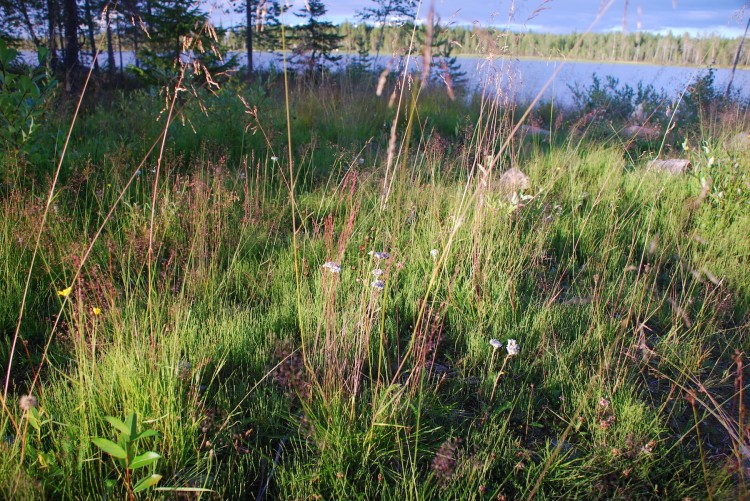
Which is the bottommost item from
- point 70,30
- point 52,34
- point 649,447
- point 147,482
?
point 649,447

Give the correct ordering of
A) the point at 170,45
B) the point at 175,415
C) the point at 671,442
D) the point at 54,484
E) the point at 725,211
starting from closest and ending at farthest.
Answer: the point at 54,484 < the point at 175,415 < the point at 671,442 < the point at 725,211 < the point at 170,45

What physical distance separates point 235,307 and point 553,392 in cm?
142

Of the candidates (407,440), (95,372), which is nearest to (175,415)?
(95,372)

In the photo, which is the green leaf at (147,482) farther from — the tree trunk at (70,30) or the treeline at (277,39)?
the tree trunk at (70,30)

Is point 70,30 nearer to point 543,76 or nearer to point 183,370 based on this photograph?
point 543,76

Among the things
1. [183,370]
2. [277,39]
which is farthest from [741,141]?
[277,39]

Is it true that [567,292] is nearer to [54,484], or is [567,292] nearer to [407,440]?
[407,440]

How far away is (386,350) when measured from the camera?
209 centimetres

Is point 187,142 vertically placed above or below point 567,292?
above

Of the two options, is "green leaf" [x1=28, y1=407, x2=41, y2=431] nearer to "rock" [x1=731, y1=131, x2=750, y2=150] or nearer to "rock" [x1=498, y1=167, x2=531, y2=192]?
"rock" [x1=498, y1=167, x2=531, y2=192]

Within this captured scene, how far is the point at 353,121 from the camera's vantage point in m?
6.10

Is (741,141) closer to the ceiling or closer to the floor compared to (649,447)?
closer to the ceiling

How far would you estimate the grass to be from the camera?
5.02 feet

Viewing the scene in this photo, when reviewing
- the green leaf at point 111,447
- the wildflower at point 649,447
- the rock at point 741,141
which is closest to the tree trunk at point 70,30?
the green leaf at point 111,447
